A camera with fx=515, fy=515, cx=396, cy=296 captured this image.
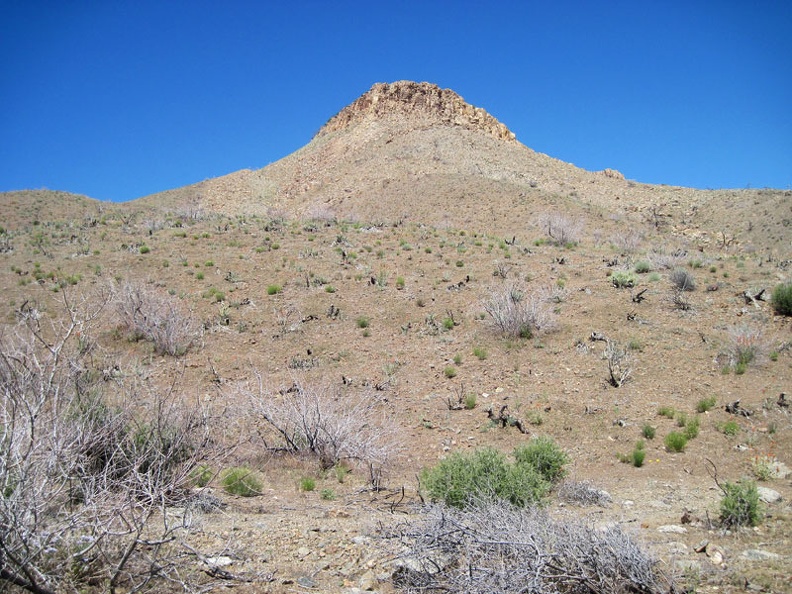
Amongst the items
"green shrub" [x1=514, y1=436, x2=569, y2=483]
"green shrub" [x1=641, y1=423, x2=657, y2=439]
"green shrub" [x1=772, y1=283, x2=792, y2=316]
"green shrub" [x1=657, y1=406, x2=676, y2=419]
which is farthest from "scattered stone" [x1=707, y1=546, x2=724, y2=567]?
"green shrub" [x1=772, y1=283, x2=792, y2=316]

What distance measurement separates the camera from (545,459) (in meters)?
7.39

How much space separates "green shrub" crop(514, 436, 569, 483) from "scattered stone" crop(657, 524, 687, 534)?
2.17 m

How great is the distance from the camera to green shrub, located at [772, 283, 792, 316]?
1359cm

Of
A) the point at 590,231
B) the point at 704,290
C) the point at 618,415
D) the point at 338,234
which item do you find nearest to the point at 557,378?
the point at 618,415

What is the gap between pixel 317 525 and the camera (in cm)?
541

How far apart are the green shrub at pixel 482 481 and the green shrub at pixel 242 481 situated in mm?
2409

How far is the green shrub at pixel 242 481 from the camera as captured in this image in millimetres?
6770

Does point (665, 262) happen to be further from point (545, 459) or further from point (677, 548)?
point (677, 548)

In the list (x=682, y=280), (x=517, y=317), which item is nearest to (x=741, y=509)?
(x=517, y=317)

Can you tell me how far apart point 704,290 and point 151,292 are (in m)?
17.1

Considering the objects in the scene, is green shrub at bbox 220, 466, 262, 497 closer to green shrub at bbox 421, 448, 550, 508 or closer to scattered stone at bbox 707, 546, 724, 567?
green shrub at bbox 421, 448, 550, 508

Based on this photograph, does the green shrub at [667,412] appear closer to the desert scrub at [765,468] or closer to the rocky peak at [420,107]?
the desert scrub at [765,468]

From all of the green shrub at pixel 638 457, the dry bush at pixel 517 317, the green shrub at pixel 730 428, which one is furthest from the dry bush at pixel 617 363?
the green shrub at pixel 638 457

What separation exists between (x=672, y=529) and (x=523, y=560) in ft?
8.03
